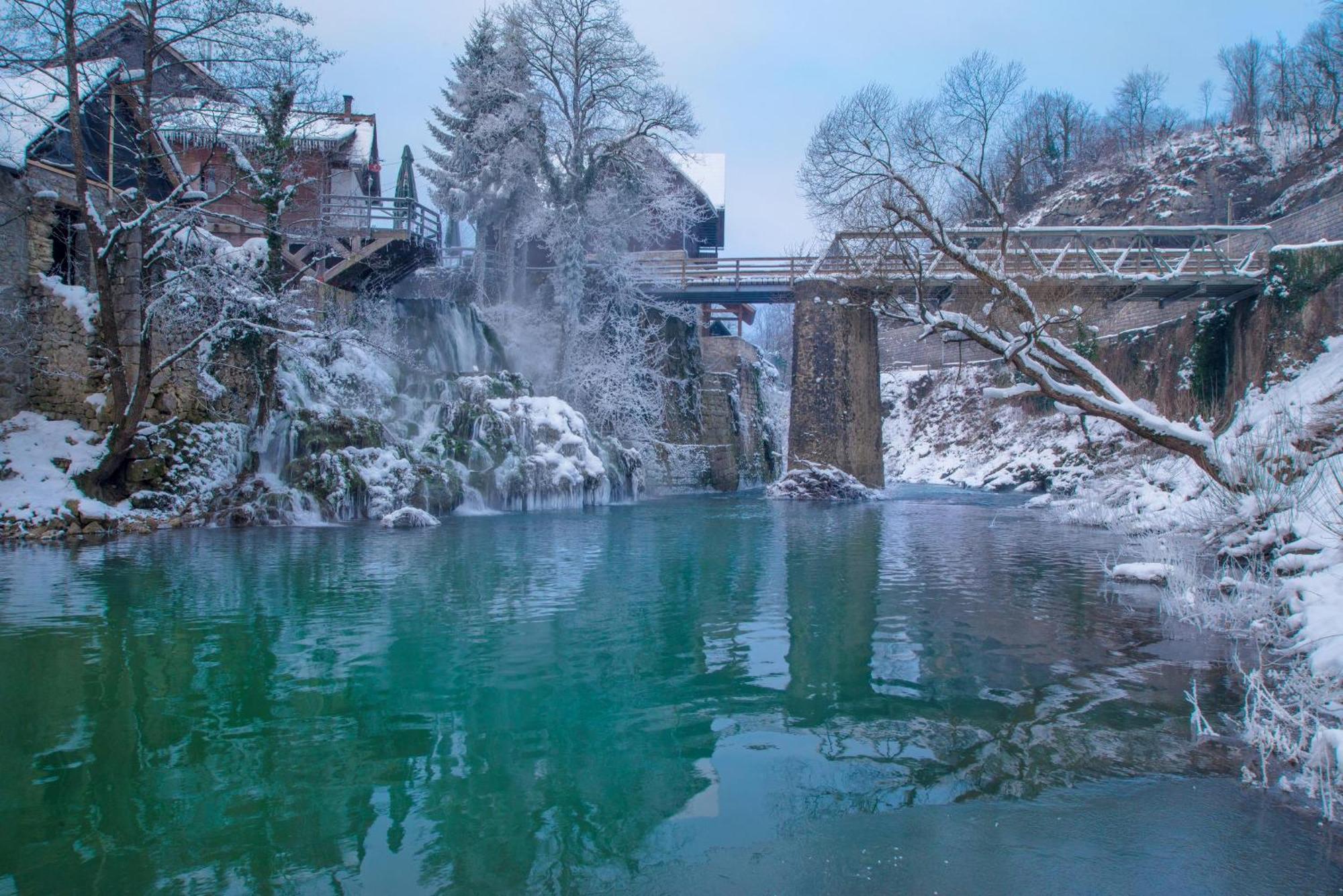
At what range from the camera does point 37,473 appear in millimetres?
15422

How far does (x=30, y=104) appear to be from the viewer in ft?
58.1

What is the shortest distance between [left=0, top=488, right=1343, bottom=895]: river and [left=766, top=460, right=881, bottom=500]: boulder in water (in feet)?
52.1

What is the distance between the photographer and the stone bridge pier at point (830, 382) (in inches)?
1069

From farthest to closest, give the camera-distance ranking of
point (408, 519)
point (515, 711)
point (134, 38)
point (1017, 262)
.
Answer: point (1017, 262), point (408, 519), point (134, 38), point (515, 711)

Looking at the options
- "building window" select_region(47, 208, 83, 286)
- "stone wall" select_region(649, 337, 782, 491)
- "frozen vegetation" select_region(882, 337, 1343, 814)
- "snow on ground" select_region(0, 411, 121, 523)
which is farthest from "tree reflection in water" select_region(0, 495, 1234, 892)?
"stone wall" select_region(649, 337, 782, 491)

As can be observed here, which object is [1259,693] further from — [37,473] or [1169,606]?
[37,473]

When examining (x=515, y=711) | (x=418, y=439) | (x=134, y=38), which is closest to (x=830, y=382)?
(x=418, y=439)

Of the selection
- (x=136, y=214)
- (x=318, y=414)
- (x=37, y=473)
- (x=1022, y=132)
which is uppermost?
(x=1022, y=132)

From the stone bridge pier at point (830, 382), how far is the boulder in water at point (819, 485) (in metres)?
0.39

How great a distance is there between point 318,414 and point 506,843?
16462 mm

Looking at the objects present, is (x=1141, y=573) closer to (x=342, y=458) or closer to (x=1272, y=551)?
(x=1272, y=551)

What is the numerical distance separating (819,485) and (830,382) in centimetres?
318

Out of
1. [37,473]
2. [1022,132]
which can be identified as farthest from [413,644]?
[1022,132]

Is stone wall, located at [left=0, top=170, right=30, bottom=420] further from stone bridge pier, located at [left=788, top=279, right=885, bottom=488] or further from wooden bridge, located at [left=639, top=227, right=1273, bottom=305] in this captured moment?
stone bridge pier, located at [left=788, top=279, right=885, bottom=488]
